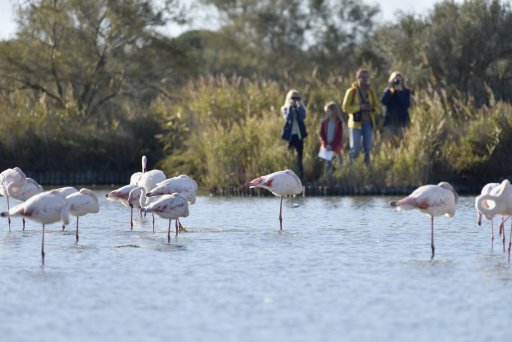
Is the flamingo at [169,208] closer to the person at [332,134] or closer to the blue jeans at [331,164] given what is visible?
the person at [332,134]

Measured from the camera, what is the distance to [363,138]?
21500mm

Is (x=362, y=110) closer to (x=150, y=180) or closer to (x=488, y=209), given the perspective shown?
(x=150, y=180)

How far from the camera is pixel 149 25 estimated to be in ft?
106

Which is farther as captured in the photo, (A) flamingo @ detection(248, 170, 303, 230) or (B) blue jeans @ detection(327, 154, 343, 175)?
(B) blue jeans @ detection(327, 154, 343, 175)

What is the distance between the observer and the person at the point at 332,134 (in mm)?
21359

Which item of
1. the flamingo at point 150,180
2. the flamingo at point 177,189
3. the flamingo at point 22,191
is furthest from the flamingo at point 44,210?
the flamingo at point 150,180

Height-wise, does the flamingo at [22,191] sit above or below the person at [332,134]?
below

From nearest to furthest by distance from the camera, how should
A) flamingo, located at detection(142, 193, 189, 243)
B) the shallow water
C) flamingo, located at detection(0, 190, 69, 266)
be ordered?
the shallow water → flamingo, located at detection(0, 190, 69, 266) → flamingo, located at detection(142, 193, 189, 243)

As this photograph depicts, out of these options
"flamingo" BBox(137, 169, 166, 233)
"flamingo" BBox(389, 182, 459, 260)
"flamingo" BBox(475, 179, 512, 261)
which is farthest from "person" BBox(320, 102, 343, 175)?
"flamingo" BBox(475, 179, 512, 261)

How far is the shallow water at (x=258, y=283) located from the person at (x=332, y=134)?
4587 millimetres

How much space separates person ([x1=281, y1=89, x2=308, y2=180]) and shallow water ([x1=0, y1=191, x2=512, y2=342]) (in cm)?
490

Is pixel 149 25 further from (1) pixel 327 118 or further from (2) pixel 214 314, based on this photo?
(2) pixel 214 314

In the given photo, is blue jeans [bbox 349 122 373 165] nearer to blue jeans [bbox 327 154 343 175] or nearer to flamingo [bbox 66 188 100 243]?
blue jeans [bbox 327 154 343 175]

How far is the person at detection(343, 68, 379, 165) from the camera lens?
2125cm
